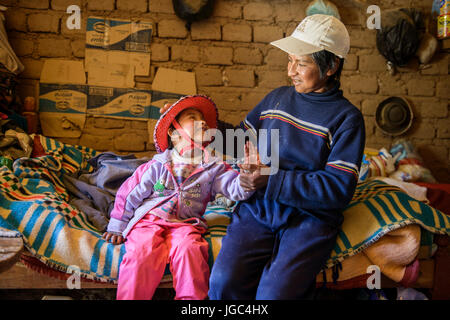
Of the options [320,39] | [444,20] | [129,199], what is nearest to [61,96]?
[129,199]

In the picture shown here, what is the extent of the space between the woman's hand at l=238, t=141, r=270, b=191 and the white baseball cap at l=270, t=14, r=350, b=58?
1.70 feet

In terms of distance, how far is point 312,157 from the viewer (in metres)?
1.63

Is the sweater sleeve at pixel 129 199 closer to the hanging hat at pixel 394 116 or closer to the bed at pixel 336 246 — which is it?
the bed at pixel 336 246

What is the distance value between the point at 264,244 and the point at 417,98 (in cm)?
277

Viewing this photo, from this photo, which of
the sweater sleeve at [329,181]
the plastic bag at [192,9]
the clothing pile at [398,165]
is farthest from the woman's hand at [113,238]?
the plastic bag at [192,9]

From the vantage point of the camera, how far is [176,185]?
1763mm

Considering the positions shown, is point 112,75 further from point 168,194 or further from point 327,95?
point 327,95

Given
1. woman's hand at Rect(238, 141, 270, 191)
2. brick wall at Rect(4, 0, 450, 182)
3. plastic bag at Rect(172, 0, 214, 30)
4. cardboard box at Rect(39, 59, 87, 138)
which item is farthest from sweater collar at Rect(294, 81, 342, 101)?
cardboard box at Rect(39, 59, 87, 138)

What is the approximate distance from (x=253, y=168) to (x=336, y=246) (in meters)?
0.59

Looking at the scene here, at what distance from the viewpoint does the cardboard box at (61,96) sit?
2.99m

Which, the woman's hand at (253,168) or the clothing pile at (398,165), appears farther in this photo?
the clothing pile at (398,165)

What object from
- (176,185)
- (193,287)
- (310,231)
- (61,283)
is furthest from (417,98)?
(61,283)
